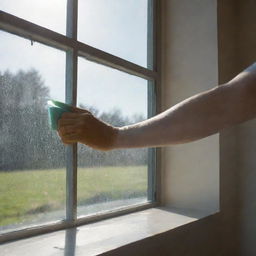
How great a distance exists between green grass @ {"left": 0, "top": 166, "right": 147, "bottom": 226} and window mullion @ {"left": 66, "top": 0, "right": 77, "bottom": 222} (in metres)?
0.02

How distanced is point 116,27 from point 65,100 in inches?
16.6

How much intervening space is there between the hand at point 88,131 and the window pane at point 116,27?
531 millimetres

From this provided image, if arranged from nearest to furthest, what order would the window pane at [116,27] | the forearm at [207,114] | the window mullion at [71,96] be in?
1. the forearm at [207,114]
2. the window mullion at [71,96]
3. the window pane at [116,27]

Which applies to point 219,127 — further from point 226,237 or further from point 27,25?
point 226,237

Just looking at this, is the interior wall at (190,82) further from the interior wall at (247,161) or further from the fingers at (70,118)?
the fingers at (70,118)

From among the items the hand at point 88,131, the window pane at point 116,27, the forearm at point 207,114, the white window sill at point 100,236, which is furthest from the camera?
the window pane at point 116,27

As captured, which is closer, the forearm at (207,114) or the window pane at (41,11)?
the forearm at (207,114)

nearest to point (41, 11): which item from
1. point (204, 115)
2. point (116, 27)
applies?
point (116, 27)

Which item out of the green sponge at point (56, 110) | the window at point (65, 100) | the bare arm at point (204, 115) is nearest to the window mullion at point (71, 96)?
the window at point (65, 100)

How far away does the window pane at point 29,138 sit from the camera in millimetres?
959

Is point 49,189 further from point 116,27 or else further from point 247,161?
point 247,161

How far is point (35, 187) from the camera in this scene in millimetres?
1031

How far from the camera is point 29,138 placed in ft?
3.37

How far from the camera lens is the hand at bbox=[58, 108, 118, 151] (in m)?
0.74
